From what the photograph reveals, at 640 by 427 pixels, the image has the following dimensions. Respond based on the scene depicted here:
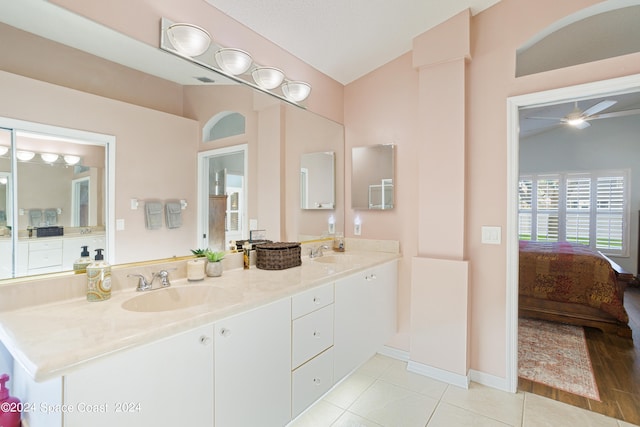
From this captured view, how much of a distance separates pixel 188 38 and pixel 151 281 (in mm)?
1226

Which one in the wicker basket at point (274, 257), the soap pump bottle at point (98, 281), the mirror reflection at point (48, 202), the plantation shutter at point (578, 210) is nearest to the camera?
the mirror reflection at point (48, 202)

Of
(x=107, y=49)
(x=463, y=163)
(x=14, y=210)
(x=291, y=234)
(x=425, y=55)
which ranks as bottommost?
(x=291, y=234)

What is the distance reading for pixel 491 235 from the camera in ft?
7.27

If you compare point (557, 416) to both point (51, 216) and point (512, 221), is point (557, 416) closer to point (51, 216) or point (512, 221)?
point (512, 221)

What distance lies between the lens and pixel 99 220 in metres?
1.34

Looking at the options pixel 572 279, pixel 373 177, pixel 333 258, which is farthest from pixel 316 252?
pixel 572 279

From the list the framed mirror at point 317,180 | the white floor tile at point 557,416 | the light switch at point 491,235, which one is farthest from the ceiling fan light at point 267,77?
the white floor tile at point 557,416

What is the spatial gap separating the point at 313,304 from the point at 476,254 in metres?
1.38

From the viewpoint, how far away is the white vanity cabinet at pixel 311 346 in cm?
154

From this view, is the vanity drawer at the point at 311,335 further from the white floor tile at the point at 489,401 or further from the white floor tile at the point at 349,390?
the white floor tile at the point at 489,401

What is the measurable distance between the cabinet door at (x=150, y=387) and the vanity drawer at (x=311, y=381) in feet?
1.64

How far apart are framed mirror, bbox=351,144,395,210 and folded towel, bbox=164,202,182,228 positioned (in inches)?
64.6

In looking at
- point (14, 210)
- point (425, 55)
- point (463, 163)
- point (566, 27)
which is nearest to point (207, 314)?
point (14, 210)

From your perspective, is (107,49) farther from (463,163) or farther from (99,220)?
(463,163)
